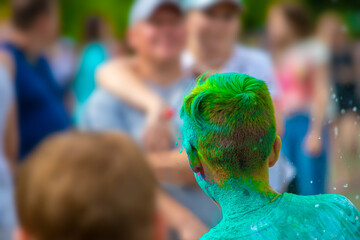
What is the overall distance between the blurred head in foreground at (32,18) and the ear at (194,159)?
2561 mm

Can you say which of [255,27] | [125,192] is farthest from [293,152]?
Answer: [255,27]

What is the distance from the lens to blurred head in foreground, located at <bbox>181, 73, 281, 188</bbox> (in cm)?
66

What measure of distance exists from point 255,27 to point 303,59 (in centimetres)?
1179

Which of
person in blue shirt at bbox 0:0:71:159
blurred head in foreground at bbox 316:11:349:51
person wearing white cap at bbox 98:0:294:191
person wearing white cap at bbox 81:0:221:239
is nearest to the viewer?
person wearing white cap at bbox 81:0:221:239

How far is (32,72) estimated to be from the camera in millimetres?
2951

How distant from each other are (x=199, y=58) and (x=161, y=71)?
0.30 m

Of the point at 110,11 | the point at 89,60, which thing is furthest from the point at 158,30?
the point at 110,11

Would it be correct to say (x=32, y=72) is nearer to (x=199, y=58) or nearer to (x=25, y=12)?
(x=25, y=12)

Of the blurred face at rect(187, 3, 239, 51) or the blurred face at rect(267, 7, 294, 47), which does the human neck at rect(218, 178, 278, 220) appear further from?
the blurred face at rect(267, 7, 294, 47)

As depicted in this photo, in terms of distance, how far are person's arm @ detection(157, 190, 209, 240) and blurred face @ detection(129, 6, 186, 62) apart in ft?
2.44

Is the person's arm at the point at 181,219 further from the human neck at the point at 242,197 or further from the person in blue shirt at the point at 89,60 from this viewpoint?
the person in blue shirt at the point at 89,60

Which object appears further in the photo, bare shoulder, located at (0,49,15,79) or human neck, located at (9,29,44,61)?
human neck, located at (9,29,44,61)

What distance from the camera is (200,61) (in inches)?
86.2

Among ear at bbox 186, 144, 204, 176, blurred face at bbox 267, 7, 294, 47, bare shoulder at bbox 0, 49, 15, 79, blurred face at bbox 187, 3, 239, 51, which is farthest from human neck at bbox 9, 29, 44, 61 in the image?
ear at bbox 186, 144, 204, 176
